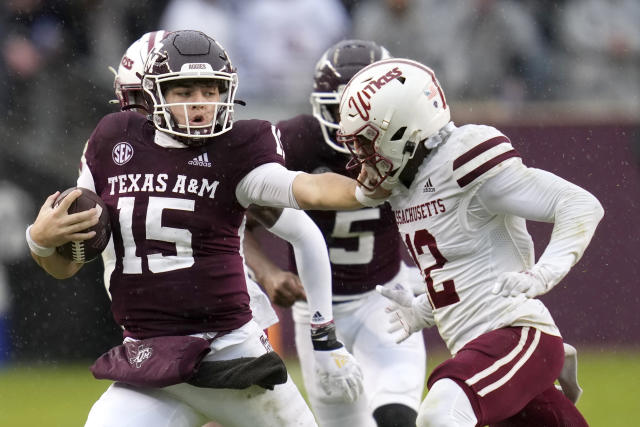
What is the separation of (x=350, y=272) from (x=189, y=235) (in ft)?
4.91

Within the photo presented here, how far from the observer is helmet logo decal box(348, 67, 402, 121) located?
4.12 metres

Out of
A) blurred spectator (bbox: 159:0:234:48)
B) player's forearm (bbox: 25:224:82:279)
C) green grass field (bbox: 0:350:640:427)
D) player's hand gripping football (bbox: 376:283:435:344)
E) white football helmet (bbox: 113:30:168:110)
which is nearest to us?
player's forearm (bbox: 25:224:82:279)

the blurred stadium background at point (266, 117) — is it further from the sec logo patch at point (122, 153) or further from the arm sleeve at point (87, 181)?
the sec logo patch at point (122, 153)

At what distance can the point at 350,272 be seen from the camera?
5469mm

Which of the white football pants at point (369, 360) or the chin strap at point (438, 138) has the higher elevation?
the chin strap at point (438, 138)

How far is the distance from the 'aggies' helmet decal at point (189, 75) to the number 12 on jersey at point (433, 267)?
771 millimetres

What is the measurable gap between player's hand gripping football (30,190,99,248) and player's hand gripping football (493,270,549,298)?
4.51 ft

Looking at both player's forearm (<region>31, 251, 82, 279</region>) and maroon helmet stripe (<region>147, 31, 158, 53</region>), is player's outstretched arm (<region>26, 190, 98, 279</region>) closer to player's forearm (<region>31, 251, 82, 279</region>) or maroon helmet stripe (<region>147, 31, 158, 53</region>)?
player's forearm (<region>31, 251, 82, 279</region>)

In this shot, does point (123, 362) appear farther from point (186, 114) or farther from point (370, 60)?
point (370, 60)

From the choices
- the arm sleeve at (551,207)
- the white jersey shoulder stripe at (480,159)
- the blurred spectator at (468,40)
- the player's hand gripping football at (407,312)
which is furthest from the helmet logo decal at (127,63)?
the blurred spectator at (468,40)

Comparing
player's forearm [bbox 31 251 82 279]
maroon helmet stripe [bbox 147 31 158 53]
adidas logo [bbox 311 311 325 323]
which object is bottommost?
adidas logo [bbox 311 311 325 323]

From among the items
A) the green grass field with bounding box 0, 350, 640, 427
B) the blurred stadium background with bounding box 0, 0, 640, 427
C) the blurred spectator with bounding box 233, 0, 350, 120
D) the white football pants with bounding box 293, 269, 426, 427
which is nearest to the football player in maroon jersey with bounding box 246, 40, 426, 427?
the white football pants with bounding box 293, 269, 426, 427

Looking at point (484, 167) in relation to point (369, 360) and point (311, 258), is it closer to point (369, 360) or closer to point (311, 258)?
point (311, 258)

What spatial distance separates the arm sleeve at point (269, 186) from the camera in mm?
4109
